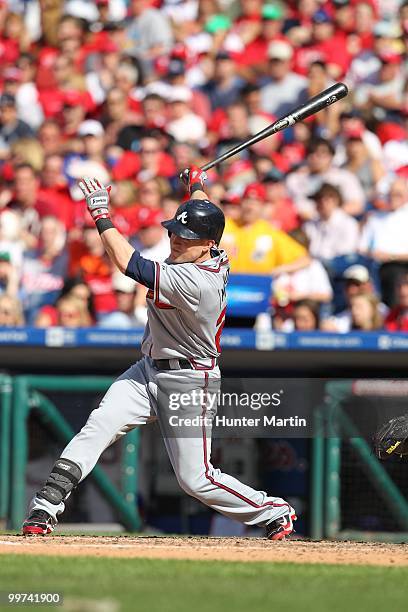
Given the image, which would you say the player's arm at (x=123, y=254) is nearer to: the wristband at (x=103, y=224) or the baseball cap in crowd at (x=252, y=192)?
the wristband at (x=103, y=224)

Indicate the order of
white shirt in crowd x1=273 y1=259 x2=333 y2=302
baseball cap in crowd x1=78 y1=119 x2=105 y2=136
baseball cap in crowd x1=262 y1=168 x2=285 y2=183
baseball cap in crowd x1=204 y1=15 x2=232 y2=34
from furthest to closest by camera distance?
baseball cap in crowd x1=204 y1=15 x2=232 y2=34 → baseball cap in crowd x1=78 y1=119 x2=105 y2=136 → baseball cap in crowd x1=262 y1=168 x2=285 y2=183 → white shirt in crowd x1=273 y1=259 x2=333 y2=302

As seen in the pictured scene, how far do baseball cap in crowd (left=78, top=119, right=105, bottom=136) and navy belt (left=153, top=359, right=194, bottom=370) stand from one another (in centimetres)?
630

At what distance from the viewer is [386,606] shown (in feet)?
15.0

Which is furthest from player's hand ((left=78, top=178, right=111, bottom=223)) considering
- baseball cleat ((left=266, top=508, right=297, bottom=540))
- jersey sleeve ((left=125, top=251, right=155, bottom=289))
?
baseball cleat ((left=266, top=508, right=297, bottom=540))

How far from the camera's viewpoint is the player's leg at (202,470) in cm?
637

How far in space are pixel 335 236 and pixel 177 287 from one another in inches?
195

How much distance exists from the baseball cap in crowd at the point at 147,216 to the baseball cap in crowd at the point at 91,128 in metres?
1.56

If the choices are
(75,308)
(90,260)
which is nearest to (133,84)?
(90,260)

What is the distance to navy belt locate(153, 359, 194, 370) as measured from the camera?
6.49 meters

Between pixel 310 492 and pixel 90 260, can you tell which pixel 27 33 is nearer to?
pixel 90 260

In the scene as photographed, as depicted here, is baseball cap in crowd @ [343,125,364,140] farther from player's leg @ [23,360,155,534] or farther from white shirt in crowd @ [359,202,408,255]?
player's leg @ [23,360,155,534]

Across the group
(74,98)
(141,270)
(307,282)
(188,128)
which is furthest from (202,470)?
(74,98)

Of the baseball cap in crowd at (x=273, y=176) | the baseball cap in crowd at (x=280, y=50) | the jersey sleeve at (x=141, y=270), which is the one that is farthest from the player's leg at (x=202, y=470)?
the baseball cap in crowd at (x=280, y=50)

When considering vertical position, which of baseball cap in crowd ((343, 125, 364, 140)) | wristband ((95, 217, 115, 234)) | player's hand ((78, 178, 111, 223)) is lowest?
wristband ((95, 217, 115, 234))
